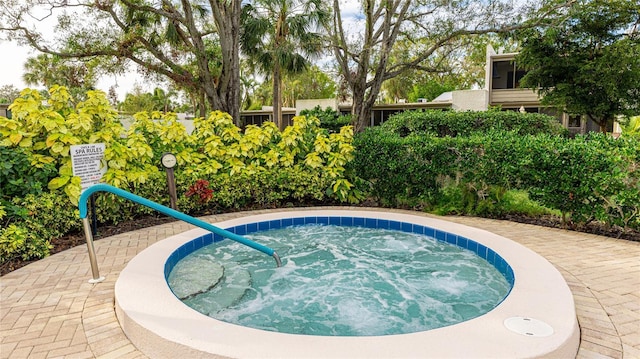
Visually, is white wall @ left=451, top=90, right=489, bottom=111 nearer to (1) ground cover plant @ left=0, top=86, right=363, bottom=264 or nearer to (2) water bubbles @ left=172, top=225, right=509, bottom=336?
(1) ground cover plant @ left=0, top=86, right=363, bottom=264

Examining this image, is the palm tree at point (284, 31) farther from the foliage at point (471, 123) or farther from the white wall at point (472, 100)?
the white wall at point (472, 100)

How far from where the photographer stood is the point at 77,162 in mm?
5465

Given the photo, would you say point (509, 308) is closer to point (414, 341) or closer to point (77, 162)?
point (414, 341)

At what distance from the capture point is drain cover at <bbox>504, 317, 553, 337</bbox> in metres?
2.64

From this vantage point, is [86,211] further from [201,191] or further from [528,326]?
[528,326]

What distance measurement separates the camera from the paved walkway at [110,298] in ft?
9.02

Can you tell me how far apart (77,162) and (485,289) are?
18.1 feet

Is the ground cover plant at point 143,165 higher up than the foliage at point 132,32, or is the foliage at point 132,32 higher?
the foliage at point 132,32

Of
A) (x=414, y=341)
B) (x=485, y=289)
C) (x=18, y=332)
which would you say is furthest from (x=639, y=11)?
(x=18, y=332)

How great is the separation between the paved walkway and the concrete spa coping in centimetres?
17

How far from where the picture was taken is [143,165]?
6.68 meters

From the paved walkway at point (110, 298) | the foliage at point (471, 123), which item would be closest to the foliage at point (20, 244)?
the paved walkway at point (110, 298)

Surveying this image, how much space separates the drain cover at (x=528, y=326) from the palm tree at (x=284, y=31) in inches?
541

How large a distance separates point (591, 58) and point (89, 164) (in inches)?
629
